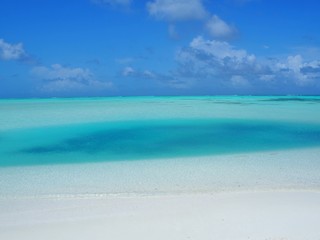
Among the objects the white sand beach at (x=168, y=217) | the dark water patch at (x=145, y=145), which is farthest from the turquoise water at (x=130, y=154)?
the white sand beach at (x=168, y=217)

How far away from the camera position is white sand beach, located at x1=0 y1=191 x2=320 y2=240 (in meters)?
4.34

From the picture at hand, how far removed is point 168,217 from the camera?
16.0 feet

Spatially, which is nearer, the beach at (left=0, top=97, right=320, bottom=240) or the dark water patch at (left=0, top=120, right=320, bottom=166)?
the beach at (left=0, top=97, right=320, bottom=240)

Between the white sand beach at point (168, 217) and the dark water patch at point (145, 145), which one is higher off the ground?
the white sand beach at point (168, 217)

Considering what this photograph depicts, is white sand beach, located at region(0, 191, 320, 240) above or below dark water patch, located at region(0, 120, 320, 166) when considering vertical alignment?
above

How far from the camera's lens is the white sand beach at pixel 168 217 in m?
4.34

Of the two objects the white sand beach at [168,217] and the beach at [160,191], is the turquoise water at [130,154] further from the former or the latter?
the white sand beach at [168,217]

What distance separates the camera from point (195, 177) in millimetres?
7273

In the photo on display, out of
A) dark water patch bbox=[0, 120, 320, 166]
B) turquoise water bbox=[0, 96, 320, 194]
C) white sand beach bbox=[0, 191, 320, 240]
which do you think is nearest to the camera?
white sand beach bbox=[0, 191, 320, 240]

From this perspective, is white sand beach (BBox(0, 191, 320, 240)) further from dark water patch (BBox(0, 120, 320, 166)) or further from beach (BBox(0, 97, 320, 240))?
dark water patch (BBox(0, 120, 320, 166))

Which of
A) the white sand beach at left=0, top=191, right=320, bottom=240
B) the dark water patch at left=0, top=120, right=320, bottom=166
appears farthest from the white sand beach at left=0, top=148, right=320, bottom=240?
the dark water patch at left=0, top=120, right=320, bottom=166

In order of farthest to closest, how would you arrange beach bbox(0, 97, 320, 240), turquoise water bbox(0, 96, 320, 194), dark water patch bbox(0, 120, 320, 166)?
dark water patch bbox(0, 120, 320, 166) < turquoise water bbox(0, 96, 320, 194) < beach bbox(0, 97, 320, 240)

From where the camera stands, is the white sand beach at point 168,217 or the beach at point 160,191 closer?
the white sand beach at point 168,217

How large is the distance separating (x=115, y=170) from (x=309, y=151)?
6.22 meters
